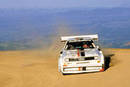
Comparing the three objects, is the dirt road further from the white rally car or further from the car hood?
the car hood

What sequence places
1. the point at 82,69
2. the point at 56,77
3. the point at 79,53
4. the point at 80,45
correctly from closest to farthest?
the point at 82,69
the point at 56,77
the point at 79,53
the point at 80,45

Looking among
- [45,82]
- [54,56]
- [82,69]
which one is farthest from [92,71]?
[54,56]

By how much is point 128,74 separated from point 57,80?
8.97 feet

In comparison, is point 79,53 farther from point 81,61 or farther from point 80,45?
point 80,45

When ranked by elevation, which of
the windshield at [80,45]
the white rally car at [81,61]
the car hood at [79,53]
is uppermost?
the windshield at [80,45]

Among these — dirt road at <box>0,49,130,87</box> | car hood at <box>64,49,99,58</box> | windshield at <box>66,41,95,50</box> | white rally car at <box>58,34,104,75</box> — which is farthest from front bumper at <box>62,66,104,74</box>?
windshield at <box>66,41,95,50</box>

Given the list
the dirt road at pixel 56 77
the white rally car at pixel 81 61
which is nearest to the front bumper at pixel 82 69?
the white rally car at pixel 81 61

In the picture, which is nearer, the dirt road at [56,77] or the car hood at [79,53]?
the dirt road at [56,77]

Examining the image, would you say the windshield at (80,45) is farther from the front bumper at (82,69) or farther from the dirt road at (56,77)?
the front bumper at (82,69)

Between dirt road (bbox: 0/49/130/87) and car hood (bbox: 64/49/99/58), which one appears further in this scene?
car hood (bbox: 64/49/99/58)

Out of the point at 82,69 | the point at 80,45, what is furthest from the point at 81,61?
the point at 80,45

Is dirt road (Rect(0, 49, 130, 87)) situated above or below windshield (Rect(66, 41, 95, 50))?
below

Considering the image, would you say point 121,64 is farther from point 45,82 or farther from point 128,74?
point 45,82

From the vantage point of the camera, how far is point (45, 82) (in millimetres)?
10133
